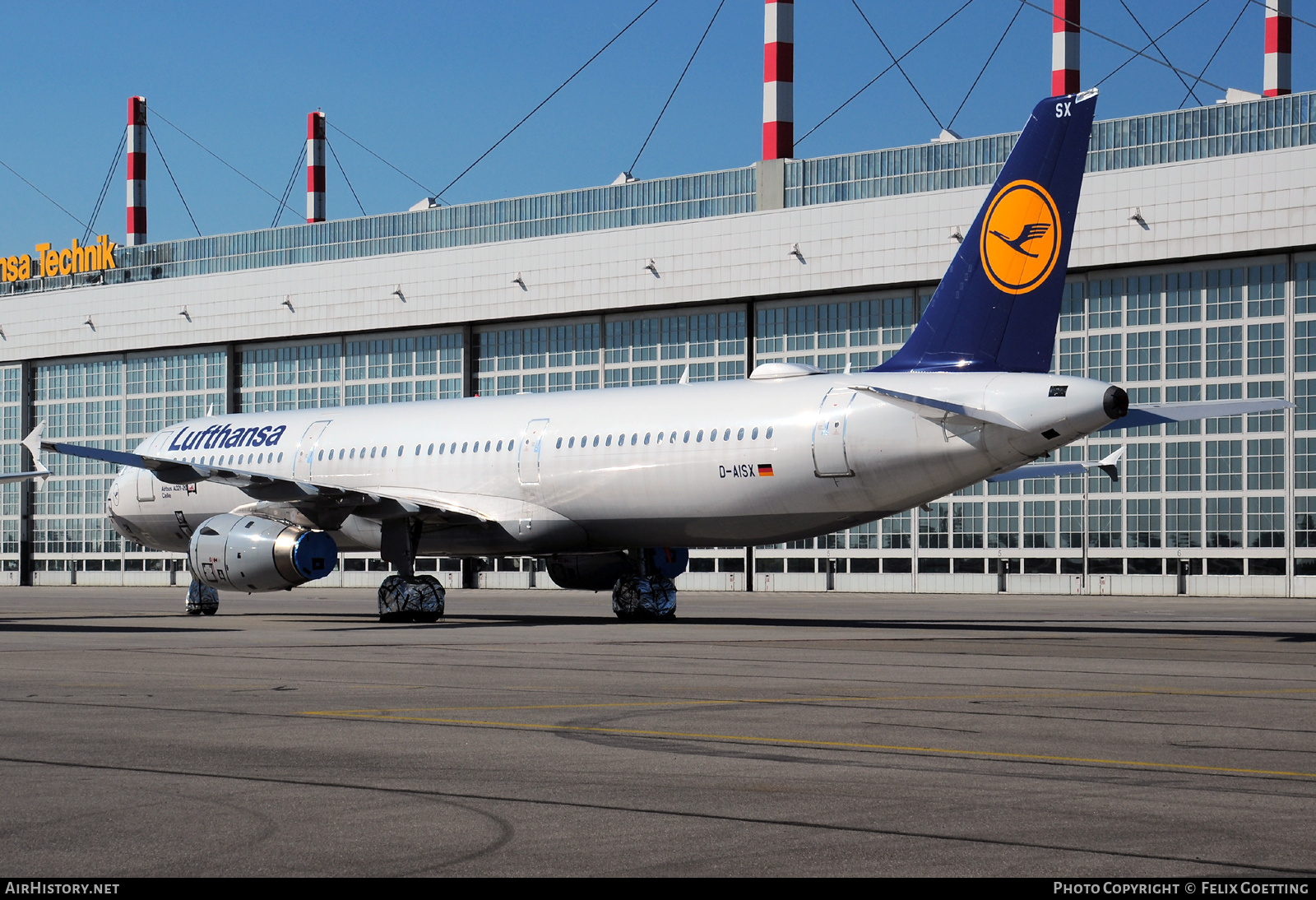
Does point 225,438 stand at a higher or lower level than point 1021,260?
lower

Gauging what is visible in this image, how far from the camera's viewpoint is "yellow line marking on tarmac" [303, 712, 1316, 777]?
9.55 metres

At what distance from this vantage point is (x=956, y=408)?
78.6 ft

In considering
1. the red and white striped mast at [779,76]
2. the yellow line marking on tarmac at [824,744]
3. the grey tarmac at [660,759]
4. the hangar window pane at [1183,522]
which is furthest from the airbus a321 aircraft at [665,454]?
the red and white striped mast at [779,76]

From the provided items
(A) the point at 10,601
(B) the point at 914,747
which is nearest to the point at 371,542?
(A) the point at 10,601

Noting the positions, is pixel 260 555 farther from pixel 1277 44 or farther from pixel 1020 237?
pixel 1277 44

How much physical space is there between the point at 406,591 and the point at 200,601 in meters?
7.12

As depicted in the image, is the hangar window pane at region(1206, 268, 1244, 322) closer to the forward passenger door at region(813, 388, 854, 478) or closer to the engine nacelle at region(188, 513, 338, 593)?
the forward passenger door at region(813, 388, 854, 478)

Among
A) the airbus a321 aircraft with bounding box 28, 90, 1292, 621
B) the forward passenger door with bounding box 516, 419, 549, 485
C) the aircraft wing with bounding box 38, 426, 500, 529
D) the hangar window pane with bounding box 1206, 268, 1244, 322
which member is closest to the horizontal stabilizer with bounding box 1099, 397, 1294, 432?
the airbus a321 aircraft with bounding box 28, 90, 1292, 621

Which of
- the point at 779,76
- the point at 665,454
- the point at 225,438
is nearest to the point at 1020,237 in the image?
the point at 665,454

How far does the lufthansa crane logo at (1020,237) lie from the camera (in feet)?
78.4

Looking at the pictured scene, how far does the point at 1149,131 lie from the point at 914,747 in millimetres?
39984

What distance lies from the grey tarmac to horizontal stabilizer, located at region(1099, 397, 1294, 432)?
3358 mm

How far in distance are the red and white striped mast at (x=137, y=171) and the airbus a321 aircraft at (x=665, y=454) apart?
41662mm

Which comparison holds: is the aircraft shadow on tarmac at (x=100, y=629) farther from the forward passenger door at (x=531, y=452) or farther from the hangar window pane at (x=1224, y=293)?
the hangar window pane at (x=1224, y=293)
